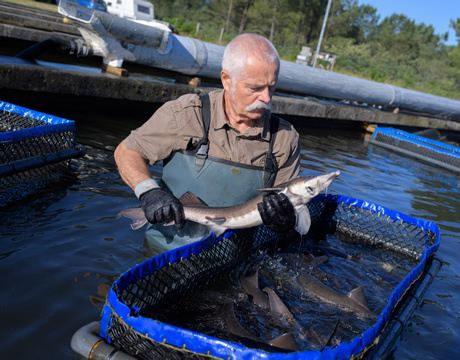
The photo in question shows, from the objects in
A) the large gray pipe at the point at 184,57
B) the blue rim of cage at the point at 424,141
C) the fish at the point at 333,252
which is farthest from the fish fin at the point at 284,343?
the blue rim of cage at the point at 424,141

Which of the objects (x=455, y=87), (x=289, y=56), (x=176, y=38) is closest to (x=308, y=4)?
(x=455, y=87)

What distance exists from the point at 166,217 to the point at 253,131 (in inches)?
40.7

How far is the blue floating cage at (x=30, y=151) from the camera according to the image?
4910mm

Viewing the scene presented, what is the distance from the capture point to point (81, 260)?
13.5ft

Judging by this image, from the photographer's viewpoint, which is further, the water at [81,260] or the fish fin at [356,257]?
the fish fin at [356,257]

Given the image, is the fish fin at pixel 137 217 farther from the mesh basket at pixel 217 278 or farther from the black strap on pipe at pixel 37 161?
the black strap on pipe at pixel 37 161

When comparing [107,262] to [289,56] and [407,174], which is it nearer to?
[407,174]

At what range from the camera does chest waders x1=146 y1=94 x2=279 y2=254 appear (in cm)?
363

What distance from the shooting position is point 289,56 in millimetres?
37094

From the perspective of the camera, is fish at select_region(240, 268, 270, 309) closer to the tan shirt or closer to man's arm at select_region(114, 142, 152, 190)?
the tan shirt

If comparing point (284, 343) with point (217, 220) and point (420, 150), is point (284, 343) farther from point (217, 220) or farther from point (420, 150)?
point (420, 150)

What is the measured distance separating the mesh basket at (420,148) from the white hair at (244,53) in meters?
9.53

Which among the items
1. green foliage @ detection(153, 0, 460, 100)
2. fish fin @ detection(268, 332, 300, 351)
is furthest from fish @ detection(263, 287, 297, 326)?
green foliage @ detection(153, 0, 460, 100)

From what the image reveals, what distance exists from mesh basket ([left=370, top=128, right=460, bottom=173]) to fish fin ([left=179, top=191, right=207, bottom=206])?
9.70 meters
